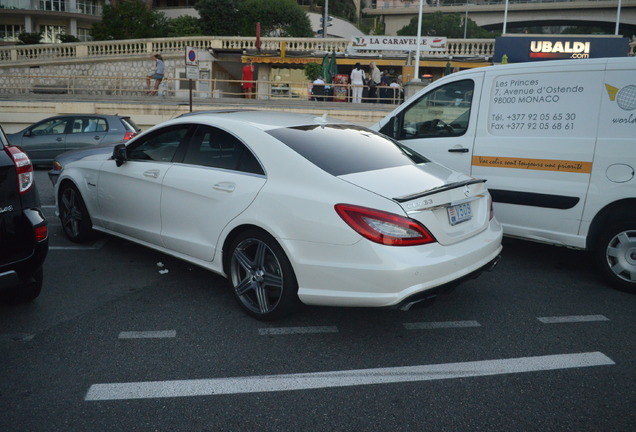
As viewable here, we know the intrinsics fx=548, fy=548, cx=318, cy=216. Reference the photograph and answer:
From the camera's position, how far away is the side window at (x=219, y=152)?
4.18 metres

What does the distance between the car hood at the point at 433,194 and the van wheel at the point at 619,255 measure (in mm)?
1430

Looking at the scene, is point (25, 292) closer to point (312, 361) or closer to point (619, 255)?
point (312, 361)

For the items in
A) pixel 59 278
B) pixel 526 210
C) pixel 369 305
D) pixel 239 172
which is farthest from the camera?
pixel 526 210

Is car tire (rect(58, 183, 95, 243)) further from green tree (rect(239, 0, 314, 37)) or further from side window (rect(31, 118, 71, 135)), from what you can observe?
green tree (rect(239, 0, 314, 37))

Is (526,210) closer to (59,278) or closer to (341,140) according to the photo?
(341,140)

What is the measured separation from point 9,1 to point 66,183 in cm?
5666

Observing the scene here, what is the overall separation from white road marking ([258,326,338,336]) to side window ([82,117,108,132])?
34.3ft

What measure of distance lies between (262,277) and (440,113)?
3153mm

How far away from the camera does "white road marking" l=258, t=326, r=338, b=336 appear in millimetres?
3858

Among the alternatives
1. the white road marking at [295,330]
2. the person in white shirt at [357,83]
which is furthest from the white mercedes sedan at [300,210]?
the person in white shirt at [357,83]

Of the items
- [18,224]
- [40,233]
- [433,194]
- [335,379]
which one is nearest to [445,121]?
[433,194]

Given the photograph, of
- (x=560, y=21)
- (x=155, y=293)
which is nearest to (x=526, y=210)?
(x=155, y=293)

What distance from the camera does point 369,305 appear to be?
3426 mm

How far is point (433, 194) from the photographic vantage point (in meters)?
3.65
